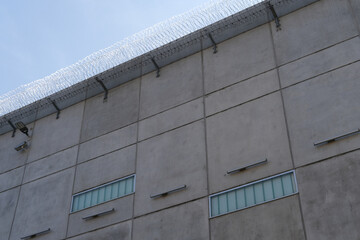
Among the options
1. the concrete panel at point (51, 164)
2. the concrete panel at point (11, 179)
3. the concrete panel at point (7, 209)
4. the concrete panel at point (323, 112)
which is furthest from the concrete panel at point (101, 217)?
the concrete panel at point (323, 112)

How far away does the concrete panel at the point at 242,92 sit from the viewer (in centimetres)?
2444

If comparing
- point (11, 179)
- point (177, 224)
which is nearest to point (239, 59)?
point (177, 224)

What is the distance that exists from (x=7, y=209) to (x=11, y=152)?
14.0 feet

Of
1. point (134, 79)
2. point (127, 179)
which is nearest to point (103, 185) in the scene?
point (127, 179)

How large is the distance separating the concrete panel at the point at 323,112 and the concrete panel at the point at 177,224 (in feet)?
14.9

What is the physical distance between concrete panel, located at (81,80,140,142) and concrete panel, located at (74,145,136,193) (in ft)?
6.00

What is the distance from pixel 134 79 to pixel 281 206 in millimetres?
12715

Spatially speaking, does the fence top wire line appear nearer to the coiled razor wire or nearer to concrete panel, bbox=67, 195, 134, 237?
the coiled razor wire

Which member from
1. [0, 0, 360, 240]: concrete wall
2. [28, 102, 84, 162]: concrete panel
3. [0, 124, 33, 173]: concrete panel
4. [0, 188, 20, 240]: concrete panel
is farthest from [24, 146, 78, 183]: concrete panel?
[0, 124, 33, 173]: concrete panel

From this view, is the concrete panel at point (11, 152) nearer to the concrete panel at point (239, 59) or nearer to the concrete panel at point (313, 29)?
the concrete panel at point (239, 59)

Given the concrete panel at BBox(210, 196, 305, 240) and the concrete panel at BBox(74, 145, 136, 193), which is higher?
the concrete panel at BBox(74, 145, 136, 193)

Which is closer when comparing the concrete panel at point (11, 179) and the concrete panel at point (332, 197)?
the concrete panel at point (332, 197)

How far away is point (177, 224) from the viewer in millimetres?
22922

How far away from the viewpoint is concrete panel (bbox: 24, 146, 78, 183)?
95.1 ft
